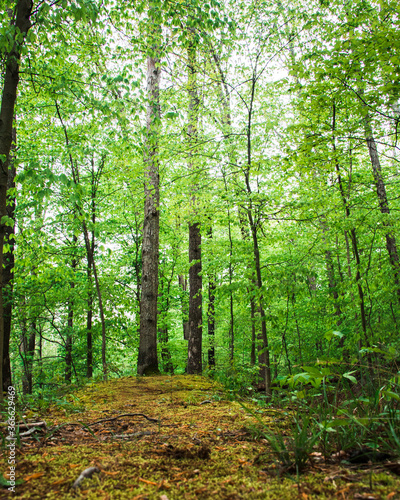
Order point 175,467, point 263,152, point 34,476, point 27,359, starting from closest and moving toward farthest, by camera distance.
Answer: point 34,476 < point 175,467 < point 263,152 < point 27,359

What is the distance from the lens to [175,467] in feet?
4.55

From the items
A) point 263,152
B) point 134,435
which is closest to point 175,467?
point 134,435

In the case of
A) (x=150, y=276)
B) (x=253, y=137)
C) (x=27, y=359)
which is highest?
(x=253, y=137)

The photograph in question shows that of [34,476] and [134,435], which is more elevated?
[34,476]

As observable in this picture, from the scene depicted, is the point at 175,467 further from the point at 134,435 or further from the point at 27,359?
the point at 27,359

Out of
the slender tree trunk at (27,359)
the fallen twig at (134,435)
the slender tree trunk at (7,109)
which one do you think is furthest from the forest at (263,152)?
the slender tree trunk at (27,359)

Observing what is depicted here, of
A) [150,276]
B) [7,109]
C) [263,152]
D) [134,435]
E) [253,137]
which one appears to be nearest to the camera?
[134,435]

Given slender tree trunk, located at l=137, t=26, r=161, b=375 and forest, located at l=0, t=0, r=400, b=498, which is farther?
slender tree trunk, located at l=137, t=26, r=161, b=375

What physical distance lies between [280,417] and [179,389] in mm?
2293

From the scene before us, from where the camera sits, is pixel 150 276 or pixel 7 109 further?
pixel 150 276

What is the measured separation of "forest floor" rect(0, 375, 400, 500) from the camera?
1094 millimetres

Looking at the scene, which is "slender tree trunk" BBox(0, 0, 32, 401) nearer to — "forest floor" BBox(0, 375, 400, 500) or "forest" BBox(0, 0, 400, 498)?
"forest" BBox(0, 0, 400, 498)

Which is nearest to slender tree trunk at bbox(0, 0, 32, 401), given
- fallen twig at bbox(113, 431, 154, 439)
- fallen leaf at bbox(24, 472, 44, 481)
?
fallen twig at bbox(113, 431, 154, 439)

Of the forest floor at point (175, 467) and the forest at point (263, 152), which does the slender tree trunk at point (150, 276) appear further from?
the forest floor at point (175, 467)
